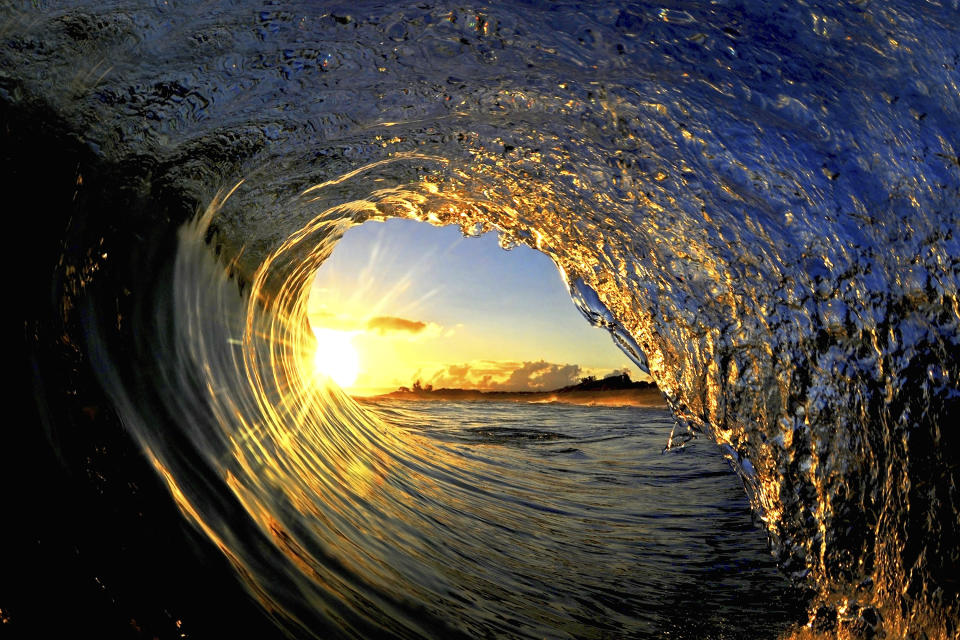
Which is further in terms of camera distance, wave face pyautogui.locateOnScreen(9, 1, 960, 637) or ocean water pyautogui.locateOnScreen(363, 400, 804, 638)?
ocean water pyautogui.locateOnScreen(363, 400, 804, 638)

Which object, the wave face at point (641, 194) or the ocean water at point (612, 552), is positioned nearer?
the wave face at point (641, 194)

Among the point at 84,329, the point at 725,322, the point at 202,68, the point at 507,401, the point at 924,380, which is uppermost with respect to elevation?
the point at 202,68

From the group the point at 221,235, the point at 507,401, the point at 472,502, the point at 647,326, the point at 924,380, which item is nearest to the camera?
the point at 924,380

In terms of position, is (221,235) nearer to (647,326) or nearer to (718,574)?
(647,326)

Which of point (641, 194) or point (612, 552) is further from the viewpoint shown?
point (612, 552)

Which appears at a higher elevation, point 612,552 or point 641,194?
point 641,194

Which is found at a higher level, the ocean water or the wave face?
the wave face

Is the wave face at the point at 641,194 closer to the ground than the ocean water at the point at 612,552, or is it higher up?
higher up

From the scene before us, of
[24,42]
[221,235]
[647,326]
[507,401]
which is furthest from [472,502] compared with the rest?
[507,401]
